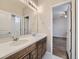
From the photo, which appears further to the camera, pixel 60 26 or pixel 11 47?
pixel 60 26

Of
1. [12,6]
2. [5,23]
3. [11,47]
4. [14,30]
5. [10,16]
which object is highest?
[12,6]

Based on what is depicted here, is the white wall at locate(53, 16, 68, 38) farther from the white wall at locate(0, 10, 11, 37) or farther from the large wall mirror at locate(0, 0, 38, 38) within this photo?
the white wall at locate(0, 10, 11, 37)

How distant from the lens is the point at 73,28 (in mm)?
2562

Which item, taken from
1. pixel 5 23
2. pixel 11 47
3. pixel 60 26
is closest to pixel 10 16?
pixel 5 23

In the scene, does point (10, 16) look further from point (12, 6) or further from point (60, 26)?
point (60, 26)

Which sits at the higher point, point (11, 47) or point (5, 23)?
point (5, 23)

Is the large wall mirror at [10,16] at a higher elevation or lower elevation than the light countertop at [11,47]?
higher

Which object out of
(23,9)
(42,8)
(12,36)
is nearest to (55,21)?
(42,8)

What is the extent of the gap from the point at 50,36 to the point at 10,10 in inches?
90.4

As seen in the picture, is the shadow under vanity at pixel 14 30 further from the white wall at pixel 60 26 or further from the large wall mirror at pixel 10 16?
the white wall at pixel 60 26

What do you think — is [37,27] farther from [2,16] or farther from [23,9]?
[2,16]

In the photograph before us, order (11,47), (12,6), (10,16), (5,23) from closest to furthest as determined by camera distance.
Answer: (11,47)
(5,23)
(10,16)
(12,6)

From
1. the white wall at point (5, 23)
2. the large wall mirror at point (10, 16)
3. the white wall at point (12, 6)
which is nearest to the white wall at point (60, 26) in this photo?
the large wall mirror at point (10, 16)

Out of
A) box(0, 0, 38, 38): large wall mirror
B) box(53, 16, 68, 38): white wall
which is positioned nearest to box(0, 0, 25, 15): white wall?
box(0, 0, 38, 38): large wall mirror
